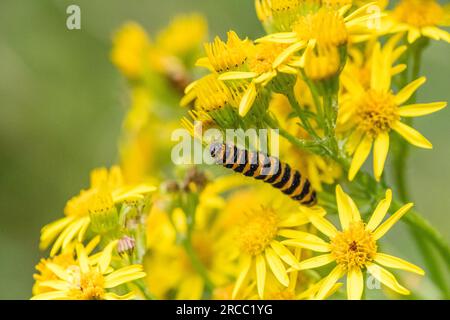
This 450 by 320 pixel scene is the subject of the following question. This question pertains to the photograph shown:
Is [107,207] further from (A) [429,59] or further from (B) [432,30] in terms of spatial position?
(A) [429,59]

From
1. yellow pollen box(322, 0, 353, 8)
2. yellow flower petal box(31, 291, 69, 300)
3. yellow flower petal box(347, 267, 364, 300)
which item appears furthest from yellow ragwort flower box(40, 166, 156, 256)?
yellow pollen box(322, 0, 353, 8)

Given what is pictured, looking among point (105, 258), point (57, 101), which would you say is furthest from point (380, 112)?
point (57, 101)

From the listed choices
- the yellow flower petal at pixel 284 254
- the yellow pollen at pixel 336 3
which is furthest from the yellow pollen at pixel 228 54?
the yellow flower petal at pixel 284 254

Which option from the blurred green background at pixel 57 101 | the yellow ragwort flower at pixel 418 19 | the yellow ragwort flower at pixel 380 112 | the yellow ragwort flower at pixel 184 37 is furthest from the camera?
the blurred green background at pixel 57 101

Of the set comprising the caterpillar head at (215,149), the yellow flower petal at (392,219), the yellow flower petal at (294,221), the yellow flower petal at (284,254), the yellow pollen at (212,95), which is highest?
the yellow pollen at (212,95)

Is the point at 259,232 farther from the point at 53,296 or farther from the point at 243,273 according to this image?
the point at 53,296

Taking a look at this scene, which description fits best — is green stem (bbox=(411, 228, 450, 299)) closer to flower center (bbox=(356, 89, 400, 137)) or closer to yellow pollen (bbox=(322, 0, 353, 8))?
flower center (bbox=(356, 89, 400, 137))

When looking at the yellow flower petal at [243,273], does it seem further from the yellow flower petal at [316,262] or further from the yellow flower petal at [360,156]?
the yellow flower petal at [360,156]
